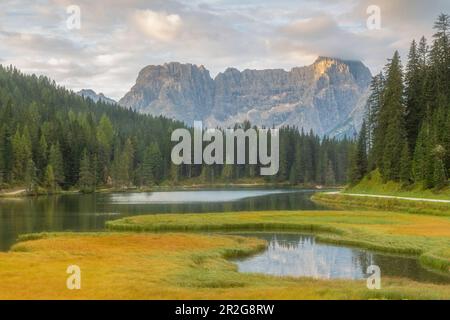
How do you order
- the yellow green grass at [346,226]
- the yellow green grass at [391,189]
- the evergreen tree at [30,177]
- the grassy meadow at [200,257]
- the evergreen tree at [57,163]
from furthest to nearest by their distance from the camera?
the evergreen tree at [57,163], the evergreen tree at [30,177], the yellow green grass at [391,189], the yellow green grass at [346,226], the grassy meadow at [200,257]

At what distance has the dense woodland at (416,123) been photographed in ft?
345

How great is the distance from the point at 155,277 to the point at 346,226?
39.8 m

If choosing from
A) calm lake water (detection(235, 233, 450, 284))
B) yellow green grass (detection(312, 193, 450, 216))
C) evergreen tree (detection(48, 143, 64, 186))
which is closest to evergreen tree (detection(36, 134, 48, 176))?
evergreen tree (detection(48, 143, 64, 186))

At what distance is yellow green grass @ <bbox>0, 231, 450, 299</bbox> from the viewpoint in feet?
98.7

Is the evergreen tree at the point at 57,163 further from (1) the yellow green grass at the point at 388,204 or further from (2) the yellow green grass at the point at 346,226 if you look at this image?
(2) the yellow green grass at the point at 346,226

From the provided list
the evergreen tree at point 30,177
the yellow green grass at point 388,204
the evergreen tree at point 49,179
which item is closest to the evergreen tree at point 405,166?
the yellow green grass at point 388,204

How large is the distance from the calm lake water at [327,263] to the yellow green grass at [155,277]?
262 cm

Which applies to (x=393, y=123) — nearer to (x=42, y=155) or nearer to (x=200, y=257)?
(x=200, y=257)

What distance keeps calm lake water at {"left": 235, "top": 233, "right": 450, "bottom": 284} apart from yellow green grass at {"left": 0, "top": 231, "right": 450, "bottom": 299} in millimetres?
2616

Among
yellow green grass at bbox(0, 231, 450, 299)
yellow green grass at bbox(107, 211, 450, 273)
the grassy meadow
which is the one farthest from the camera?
yellow green grass at bbox(107, 211, 450, 273)

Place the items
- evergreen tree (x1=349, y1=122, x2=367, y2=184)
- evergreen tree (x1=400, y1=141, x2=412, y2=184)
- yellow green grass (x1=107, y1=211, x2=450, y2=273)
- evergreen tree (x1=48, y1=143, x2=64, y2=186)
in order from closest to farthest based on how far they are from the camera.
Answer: yellow green grass (x1=107, y1=211, x2=450, y2=273) → evergreen tree (x1=400, y1=141, x2=412, y2=184) → evergreen tree (x1=349, y1=122, x2=367, y2=184) → evergreen tree (x1=48, y1=143, x2=64, y2=186)

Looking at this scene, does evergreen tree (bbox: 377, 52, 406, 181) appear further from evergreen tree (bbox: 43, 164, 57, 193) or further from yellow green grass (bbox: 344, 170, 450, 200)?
evergreen tree (bbox: 43, 164, 57, 193)

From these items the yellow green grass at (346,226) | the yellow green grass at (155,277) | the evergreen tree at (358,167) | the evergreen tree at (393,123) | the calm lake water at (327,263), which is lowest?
the calm lake water at (327,263)

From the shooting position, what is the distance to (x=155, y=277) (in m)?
35.8
